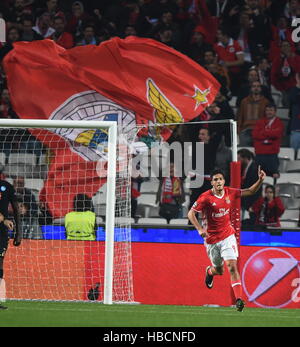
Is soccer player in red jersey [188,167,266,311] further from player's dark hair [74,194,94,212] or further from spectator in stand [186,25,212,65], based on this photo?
spectator in stand [186,25,212,65]

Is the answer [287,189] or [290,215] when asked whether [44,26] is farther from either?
[290,215]

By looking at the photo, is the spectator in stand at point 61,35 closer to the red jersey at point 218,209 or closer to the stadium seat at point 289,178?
the stadium seat at point 289,178

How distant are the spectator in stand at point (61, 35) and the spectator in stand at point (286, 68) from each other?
4131 mm

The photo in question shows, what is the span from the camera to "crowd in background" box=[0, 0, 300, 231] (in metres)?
17.1

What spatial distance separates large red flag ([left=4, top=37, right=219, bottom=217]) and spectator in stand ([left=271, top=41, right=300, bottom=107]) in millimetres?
2948

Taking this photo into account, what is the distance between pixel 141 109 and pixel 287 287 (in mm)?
4025

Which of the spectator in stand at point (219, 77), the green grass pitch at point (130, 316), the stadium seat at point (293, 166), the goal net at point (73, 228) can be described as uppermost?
the spectator in stand at point (219, 77)

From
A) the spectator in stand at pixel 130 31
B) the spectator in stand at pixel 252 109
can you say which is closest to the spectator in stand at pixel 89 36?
the spectator in stand at pixel 130 31

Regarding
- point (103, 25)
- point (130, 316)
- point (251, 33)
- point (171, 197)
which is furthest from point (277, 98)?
point (130, 316)

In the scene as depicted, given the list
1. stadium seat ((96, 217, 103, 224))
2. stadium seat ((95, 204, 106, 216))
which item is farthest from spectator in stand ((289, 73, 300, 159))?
stadium seat ((96, 217, 103, 224))

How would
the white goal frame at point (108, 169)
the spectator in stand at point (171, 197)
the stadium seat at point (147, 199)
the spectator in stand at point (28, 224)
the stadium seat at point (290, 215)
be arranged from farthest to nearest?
the stadium seat at point (147, 199)
the stadium seat at point (290, 215)
the spectator in stand at point (171, 197)
the spectator in stand at point (28, 224)
the white goal frame at point (108, 169)

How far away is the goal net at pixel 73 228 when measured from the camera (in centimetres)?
1361

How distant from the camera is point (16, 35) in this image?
63.1 ft

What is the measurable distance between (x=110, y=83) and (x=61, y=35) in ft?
13.0
